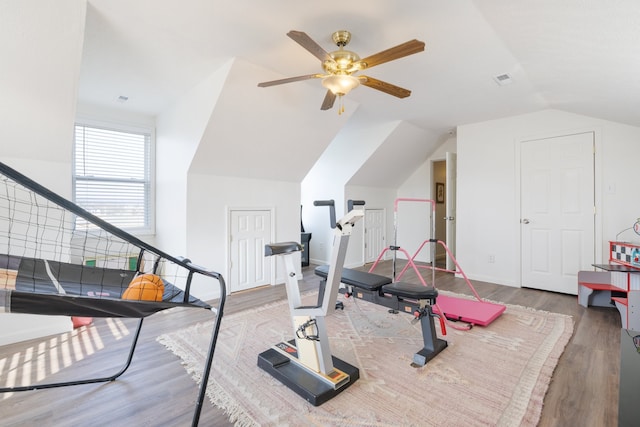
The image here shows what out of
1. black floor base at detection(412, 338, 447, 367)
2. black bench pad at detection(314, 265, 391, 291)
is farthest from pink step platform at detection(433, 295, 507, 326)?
black bench pad at detection(314, 265, 391, 291)

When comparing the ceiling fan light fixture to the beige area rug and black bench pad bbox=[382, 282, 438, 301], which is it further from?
the beige area rug

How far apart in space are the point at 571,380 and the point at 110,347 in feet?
11.6

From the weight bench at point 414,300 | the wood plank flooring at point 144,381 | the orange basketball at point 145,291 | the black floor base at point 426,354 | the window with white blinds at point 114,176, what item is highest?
the window with white blinds at point 114,176

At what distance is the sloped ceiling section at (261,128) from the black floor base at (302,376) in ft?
7.86

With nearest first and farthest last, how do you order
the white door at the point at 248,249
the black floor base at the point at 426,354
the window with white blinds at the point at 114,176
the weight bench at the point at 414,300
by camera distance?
the black floor base at the point at 426,354
the weight bench at the point at 414,300
the window with white blinds at the point at 114,176
the white door at the point at 248,249

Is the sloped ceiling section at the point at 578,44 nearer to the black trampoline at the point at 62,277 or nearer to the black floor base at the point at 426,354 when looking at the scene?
the black floor base at the point at 426,354

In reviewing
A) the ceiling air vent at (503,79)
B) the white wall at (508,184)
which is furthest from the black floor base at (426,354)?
the white wall at (508,184)

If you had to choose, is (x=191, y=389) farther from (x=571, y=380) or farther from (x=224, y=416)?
(x=571, y=380)

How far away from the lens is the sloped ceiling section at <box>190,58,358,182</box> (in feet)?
10.1

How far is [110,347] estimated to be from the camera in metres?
2.48

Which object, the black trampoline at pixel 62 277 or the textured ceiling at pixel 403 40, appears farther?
the textured ceiling at pixel 403 40

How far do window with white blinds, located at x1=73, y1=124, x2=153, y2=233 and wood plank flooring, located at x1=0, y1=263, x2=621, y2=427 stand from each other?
1524 mm

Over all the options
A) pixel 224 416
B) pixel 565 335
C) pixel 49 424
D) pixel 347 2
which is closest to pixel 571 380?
pixel 565 335

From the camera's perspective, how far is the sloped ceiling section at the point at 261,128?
10.1 feet
